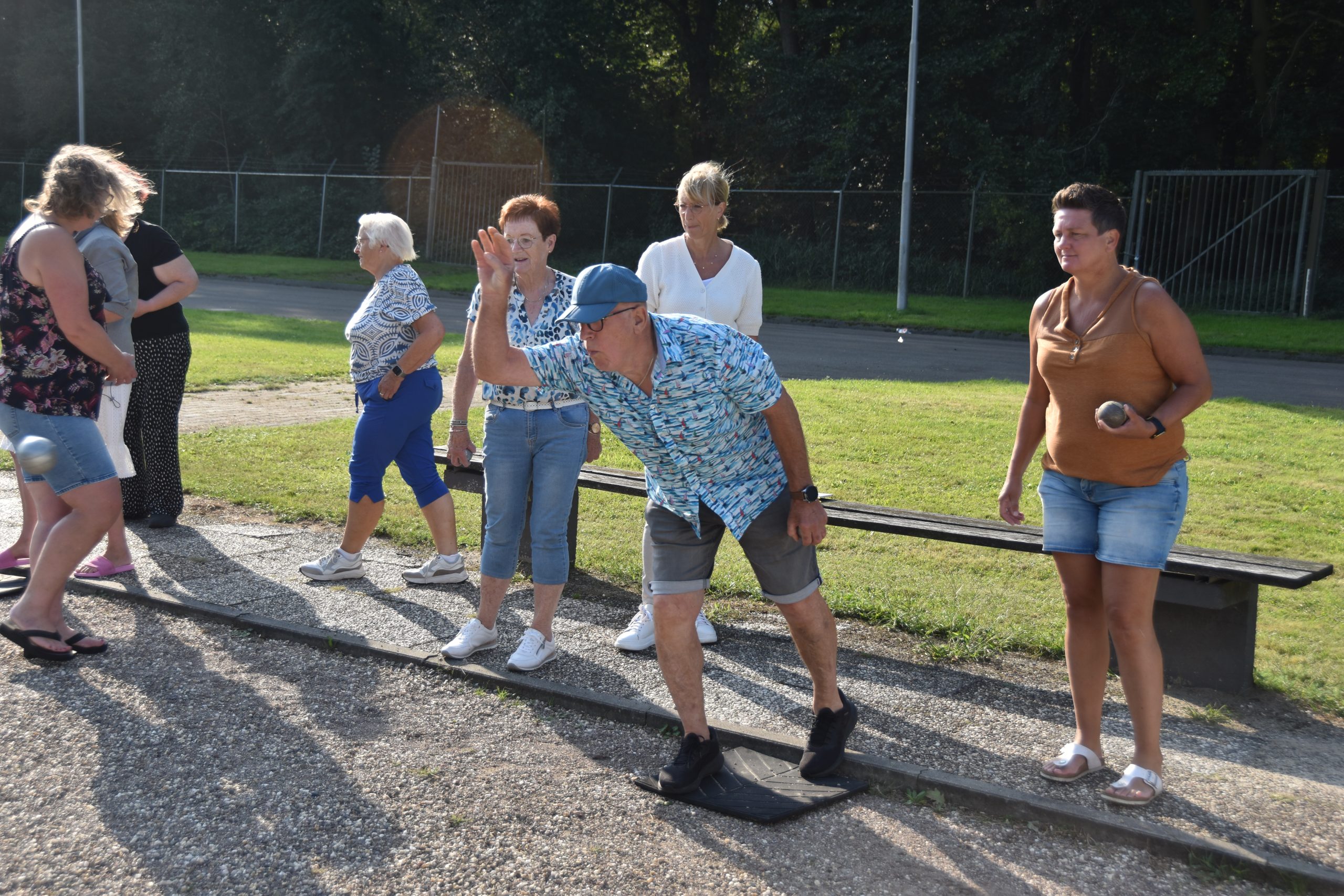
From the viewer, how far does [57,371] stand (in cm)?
501

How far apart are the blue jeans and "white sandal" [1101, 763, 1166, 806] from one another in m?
2.26

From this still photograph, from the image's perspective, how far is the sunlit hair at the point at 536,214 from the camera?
492 centimetres

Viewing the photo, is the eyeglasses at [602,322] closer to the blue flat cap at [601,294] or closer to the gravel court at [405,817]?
the blue flat cap at [601,294]

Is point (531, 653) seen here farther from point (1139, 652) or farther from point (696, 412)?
point (1139, 652)

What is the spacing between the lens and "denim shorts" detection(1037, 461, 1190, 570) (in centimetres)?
376

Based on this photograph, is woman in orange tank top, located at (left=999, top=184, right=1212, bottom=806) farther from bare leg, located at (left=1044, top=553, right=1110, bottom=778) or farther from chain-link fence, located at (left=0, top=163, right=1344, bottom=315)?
chain-link fence, located at (left=0, top=163, right=1344, bottom=315)

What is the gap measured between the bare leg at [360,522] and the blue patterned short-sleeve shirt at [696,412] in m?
2.48

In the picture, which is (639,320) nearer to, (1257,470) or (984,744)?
(984,744)

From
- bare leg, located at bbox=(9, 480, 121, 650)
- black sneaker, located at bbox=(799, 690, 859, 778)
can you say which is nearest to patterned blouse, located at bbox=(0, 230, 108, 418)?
bare leg, located at bbox=(9, 480, 121, 650)

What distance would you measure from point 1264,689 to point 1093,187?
7.67 ft

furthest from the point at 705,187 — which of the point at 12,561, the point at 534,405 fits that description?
the point at 12,561

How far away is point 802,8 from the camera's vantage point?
35.5 metres

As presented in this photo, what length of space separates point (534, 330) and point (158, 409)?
3.57 metres

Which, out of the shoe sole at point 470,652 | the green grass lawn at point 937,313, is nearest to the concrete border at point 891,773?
the shoe sole at point 470,652
